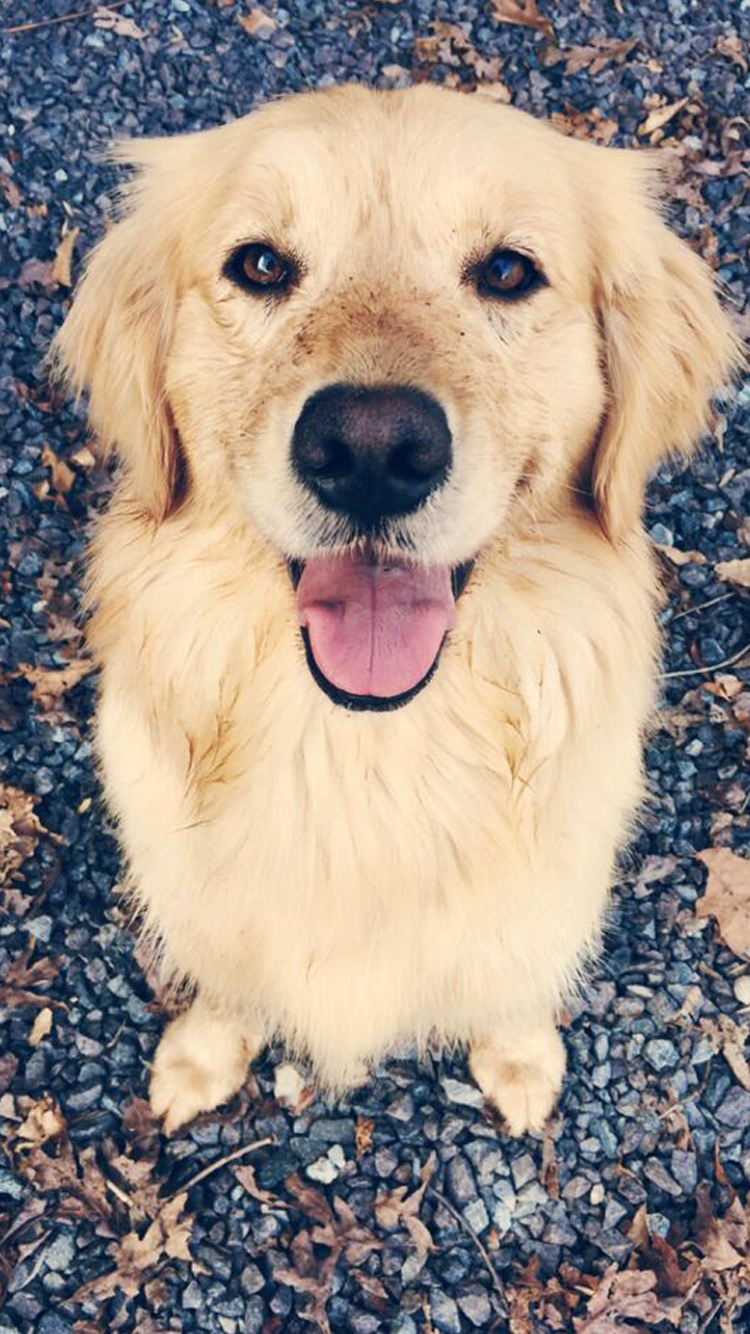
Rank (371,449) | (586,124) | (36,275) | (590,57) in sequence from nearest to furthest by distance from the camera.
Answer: (371,449)
(36,275)
(586,124)
(590,57)

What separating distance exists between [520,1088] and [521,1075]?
33 millimetres

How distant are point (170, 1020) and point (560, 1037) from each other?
1.10 metres

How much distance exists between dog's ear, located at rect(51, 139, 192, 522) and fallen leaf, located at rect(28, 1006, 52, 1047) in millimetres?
1597

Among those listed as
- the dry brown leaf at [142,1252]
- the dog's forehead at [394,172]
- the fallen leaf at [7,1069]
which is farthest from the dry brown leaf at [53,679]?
the dog's forehead at [394,172]

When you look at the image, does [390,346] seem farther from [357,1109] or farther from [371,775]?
[357,1109]

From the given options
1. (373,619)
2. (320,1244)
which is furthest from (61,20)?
(320,1244)

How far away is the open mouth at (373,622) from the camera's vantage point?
2.04 metres

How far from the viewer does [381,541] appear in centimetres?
195

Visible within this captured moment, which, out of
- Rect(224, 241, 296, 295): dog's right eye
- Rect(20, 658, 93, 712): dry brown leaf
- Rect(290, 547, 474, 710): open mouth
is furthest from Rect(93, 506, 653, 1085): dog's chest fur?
Rect(20, 658, 93, 712): dry brown leaf

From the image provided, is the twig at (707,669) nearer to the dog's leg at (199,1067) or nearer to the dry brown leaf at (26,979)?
the dog's leg at (199,1067)

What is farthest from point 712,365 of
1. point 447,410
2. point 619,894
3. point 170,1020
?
point 170,1020

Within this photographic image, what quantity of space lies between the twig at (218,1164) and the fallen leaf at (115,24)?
175 inches

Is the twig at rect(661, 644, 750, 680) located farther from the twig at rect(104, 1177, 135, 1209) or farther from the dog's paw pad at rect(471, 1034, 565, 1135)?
the twig at rect(104, 1177, 135, 1209)

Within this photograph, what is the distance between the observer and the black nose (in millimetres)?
1758
